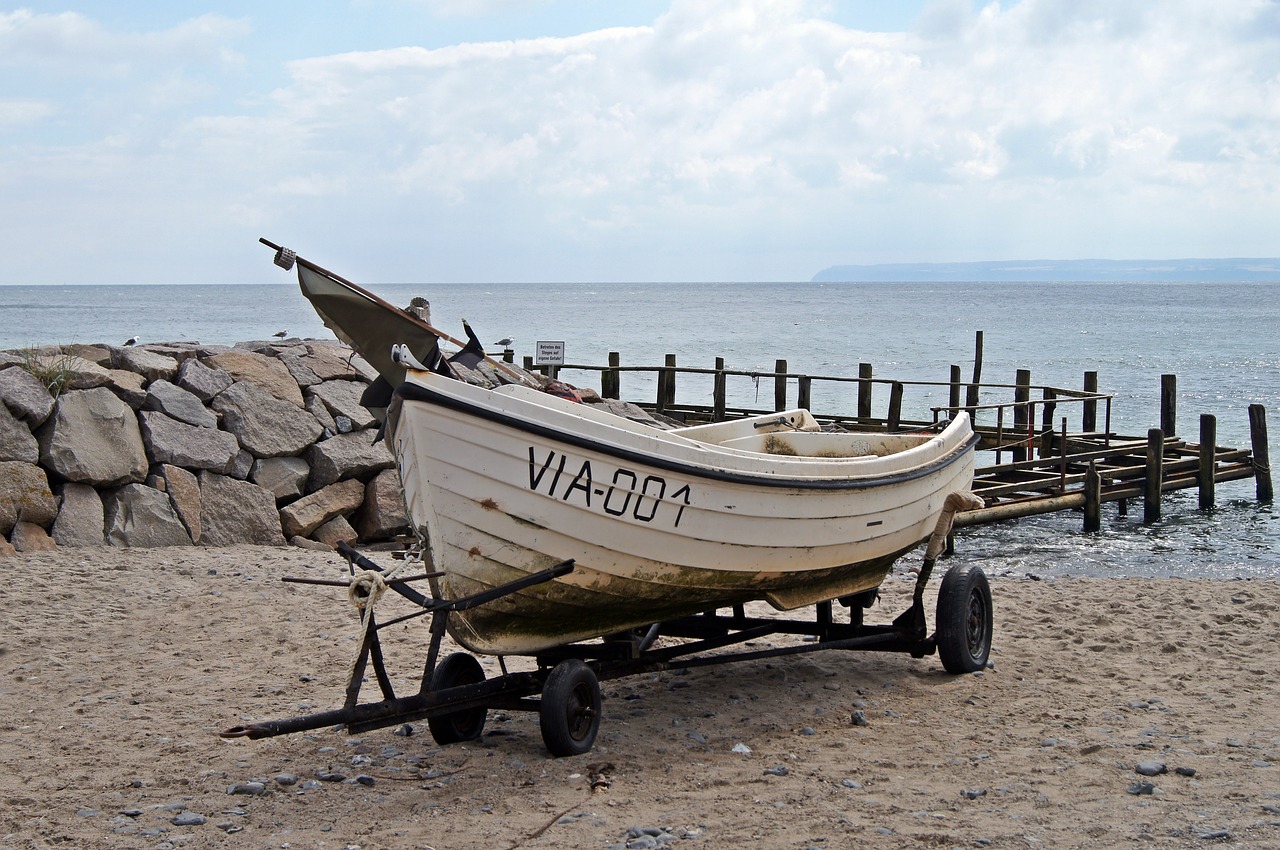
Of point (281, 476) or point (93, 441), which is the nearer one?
point (93, 441)

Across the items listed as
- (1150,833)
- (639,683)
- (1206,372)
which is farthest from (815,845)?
(1206,372)

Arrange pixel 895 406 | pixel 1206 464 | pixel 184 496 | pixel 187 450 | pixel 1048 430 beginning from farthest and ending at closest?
pixel 895 406
pixel 1048 430
pixel 1206 464
pixel 187 450
pixel 184 496

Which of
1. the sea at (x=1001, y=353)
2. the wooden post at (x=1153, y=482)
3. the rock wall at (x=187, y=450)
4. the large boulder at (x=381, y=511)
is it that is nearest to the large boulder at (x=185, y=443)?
the rock wall at (x=187, y=450)

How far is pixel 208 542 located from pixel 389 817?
6.22 meters

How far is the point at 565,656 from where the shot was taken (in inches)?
234

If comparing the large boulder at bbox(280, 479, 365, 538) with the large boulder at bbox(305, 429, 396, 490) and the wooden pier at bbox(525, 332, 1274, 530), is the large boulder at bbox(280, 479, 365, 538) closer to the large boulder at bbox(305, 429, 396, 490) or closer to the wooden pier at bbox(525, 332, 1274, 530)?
the large boulder at bbox(305, 429, 396, 490)

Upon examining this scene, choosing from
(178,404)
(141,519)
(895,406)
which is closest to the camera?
(141,519)

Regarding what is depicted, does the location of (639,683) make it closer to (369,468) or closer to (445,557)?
(445,557)

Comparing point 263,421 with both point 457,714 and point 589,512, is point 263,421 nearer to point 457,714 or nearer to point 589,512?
point 457,714

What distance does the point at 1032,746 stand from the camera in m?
5.57

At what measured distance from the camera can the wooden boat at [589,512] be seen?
16.4 feet

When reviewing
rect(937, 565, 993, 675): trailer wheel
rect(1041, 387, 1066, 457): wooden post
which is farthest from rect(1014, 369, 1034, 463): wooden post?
rect(937, 565, 993, 675): trailer wheel

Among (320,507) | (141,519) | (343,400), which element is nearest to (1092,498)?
(343,400)

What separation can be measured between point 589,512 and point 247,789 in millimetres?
1868
